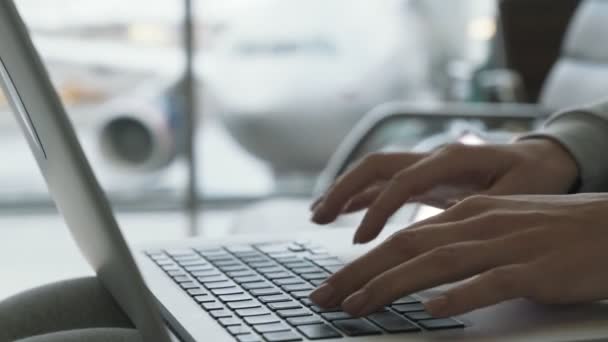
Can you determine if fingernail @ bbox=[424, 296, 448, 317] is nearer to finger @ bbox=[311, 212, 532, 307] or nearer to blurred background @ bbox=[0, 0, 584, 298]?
finger @ bbox=[311, 212, 532, 307]

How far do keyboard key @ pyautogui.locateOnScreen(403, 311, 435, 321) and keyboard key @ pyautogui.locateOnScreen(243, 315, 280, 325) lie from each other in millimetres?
72

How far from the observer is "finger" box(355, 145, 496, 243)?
75cm

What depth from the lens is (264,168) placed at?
419 centimetres

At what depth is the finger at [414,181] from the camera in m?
0.75

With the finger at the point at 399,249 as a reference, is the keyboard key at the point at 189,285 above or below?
above

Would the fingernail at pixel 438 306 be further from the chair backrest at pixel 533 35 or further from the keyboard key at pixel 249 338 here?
the chair backrest at pixel 533 35

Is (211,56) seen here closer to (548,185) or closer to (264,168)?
(264,168)

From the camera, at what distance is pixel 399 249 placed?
0.60 metres

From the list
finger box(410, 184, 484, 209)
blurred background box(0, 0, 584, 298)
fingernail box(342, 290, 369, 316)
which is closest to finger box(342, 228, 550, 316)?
fingernail box(342, 290, 369, 316)

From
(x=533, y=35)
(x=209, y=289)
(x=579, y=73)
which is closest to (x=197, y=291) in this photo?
(x=209, y=289)

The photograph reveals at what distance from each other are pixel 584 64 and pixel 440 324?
2060 millimetres

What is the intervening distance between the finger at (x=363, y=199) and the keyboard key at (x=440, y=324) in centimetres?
30

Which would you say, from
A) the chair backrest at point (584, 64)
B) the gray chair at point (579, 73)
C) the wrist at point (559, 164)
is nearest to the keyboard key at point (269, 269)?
the wrist at point (559, 164)

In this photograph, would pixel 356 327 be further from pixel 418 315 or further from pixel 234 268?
pixel 234 268
